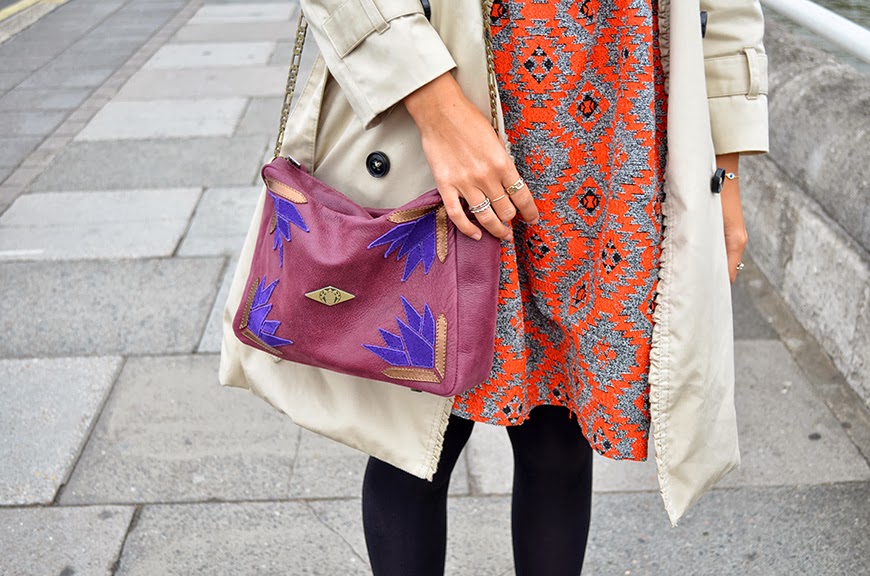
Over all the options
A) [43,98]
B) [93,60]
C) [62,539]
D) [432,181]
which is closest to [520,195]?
[432,181]

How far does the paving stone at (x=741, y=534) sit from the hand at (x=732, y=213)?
36.8 inches

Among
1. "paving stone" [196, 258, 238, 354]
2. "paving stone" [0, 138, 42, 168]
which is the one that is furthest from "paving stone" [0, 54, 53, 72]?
"paving stone" [196, 258, 238, 354]

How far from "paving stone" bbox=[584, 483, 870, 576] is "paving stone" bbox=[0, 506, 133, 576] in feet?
3.75

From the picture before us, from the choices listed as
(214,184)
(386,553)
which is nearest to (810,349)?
(386,553)

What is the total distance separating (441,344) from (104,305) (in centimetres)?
238

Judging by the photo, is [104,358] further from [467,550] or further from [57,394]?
[467,550]

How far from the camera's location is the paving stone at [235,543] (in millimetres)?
2119

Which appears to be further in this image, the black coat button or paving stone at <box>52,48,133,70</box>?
paving stone at <box>52,48,133,70</box>

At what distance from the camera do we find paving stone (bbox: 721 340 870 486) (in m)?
2.41

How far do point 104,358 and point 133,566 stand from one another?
994 millimetres

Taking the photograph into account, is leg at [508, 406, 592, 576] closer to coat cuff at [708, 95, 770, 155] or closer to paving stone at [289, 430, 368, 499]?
coat cuff at [708, 95, 770, 155]

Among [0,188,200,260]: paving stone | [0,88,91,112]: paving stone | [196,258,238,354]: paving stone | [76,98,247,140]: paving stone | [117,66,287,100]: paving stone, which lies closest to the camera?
[196,258,238,354]: paving stone

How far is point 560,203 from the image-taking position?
1.31 m

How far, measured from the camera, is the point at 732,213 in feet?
4.77
